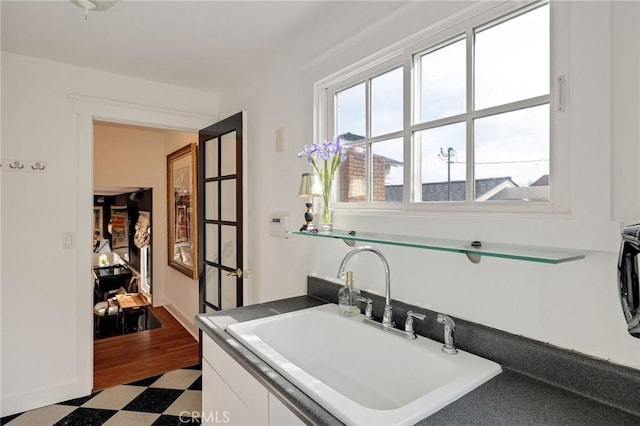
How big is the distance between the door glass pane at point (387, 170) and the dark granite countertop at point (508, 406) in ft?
2.52

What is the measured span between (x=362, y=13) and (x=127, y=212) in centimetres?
486

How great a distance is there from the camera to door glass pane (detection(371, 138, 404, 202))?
4.89 feet

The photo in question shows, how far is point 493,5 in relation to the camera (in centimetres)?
110

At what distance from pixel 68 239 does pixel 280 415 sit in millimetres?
2160

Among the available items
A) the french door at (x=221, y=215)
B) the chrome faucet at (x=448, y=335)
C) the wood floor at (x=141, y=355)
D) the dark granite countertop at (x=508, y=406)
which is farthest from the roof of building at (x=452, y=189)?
the wood floor at (x=141, y=355)

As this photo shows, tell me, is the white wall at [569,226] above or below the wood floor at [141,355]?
above

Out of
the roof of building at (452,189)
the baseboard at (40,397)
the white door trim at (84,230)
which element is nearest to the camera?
the roof of building at (452,189)

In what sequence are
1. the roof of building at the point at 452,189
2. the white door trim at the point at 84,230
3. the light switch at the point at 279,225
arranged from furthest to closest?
the white door trim at the point at 84,230
the light switch at the point at 279,225
the roof of building at the point at 452,189

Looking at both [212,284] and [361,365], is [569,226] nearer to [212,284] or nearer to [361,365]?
[361,365]

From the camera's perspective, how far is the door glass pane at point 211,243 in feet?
8.99

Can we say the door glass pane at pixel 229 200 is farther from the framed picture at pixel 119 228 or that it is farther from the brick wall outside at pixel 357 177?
the framed picture at pixel 119 228

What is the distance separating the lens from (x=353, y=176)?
1.72 meters

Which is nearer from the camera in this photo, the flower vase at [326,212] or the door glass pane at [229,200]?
the flower vase at [326,212]

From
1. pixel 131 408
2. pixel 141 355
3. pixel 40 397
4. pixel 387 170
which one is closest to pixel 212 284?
pixel 131 408
